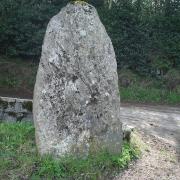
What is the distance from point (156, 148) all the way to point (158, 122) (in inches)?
122

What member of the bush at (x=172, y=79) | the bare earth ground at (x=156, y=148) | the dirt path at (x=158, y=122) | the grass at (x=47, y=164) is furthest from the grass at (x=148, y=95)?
the grass at (x=47, y=164)

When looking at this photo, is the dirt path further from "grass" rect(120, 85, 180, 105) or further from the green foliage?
the green foliage

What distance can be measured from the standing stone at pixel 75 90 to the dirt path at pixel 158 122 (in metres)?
2.53

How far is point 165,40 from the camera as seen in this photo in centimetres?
2136

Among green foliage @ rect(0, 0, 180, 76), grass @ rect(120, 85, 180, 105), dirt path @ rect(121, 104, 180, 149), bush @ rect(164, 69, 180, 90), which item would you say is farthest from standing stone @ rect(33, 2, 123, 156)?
green foliage @ rect(0, 0, 180, 76)

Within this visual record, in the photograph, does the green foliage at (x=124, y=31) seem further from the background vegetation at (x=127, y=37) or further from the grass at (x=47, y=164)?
the grass at (x=47, y=164)

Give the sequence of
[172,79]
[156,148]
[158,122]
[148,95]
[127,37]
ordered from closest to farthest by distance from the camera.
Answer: [156,148]
[158,122]
[148,95]
[172,79]
[127,37]

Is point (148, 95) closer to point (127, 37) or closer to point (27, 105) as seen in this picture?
point (127, 37)

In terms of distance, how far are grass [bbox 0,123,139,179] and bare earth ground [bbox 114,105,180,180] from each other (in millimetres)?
248

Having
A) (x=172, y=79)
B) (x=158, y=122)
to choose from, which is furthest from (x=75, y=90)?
(x=172, y=79)

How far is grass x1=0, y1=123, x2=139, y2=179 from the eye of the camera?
21.0ft

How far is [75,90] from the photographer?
269 inches

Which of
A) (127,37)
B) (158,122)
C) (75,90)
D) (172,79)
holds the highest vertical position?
(127,37)

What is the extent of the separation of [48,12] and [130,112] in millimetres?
9197
